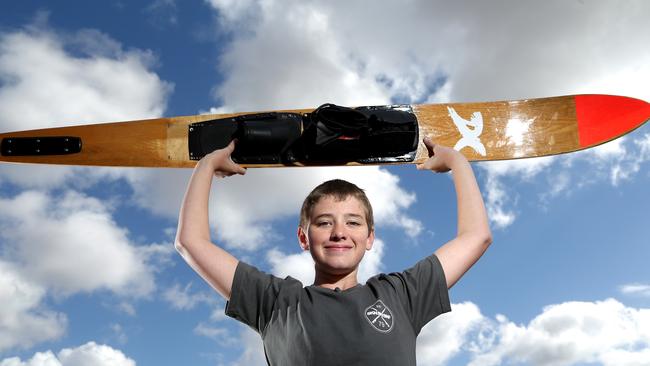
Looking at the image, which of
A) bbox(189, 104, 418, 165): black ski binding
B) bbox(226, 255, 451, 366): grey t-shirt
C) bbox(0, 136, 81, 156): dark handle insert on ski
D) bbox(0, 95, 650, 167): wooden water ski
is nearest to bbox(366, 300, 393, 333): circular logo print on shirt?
bbox(226, 255, 451, 366): grey t-shirt

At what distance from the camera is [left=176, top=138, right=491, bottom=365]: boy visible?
2418mm

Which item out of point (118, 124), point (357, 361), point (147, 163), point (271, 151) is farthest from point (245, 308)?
point (118, 124)

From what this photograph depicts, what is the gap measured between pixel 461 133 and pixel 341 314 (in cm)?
241

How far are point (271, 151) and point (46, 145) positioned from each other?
1905 millimetres

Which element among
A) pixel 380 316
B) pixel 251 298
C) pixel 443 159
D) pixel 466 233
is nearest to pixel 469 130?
pixel 443 159

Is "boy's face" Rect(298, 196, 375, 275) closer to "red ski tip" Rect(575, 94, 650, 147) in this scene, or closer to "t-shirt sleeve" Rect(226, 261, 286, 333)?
"t-shirt sleeve" Rect(226, 261, 286, 333)

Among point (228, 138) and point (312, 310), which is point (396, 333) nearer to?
→ point (312, 310)

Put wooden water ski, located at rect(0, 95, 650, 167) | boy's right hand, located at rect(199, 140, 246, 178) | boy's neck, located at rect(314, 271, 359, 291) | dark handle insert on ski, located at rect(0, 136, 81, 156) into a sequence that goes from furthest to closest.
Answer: dark handle insert on ski, located at rect(0, 136, 81, 156) < wooden water ski, located at rect(0, 95, 650, 167) < boy's right hand, located at rect(199, 140, 246, 178) < boy's neck, located at rect(314, 271, 359, 291)

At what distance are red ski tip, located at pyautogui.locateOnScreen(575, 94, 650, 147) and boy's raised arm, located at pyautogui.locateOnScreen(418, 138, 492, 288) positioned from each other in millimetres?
2088

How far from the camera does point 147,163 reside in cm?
453

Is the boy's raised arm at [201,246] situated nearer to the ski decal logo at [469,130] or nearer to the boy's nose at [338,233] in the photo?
the boy's nose at [338,233]

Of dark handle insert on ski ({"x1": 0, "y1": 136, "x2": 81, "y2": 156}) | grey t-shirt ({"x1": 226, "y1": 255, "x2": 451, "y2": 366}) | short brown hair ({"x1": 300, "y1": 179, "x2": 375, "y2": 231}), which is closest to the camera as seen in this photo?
grey t-shirt ({"x1": 226, "y1": 255, "x2": 451, "y2": 366})

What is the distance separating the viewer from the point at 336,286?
269 cm

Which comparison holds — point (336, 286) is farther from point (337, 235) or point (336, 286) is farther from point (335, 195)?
point (335, 195)
